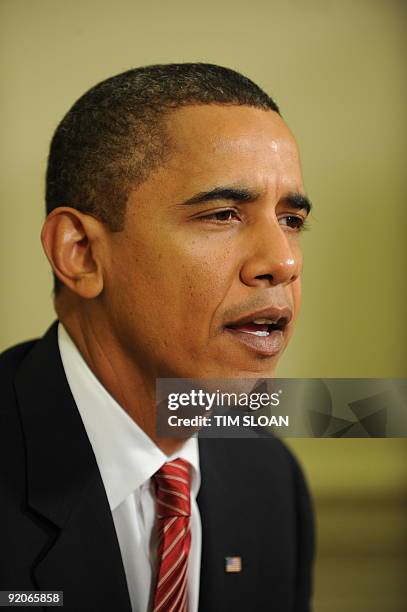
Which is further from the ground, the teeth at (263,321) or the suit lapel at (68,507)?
the teeth at (263,321)

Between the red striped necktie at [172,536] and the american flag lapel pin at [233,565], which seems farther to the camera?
the american flag lapel pin at [233,565]

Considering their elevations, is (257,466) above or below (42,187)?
below

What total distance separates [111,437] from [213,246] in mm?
292

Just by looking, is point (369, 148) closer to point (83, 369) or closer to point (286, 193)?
point (286, 193)

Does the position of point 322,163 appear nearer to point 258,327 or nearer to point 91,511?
point 258,327

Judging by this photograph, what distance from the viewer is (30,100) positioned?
1141 millimetres

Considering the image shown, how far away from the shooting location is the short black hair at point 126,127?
953 millimetres

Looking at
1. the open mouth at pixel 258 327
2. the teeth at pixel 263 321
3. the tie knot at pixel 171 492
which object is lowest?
the tie knot at pixel 171 492

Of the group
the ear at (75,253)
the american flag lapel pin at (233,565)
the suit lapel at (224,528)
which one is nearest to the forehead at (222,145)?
the ear at (75,253)

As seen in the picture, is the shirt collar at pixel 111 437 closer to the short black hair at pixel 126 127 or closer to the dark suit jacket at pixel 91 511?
the dark suit jacket at pixel 91 511

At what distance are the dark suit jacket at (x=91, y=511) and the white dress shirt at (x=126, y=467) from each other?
0.02m

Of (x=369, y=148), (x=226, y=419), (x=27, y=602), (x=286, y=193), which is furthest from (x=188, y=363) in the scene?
(x=369, y=148)

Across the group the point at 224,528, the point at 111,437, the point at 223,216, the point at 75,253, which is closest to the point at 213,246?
the point at 223,216

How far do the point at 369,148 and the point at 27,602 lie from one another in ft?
2.69
